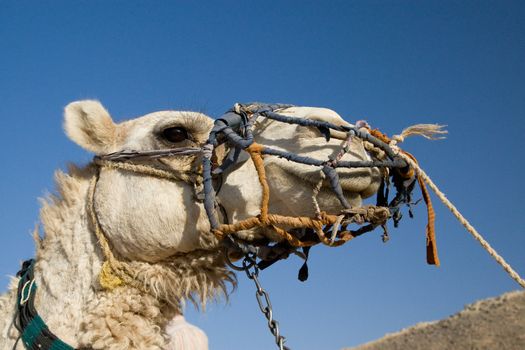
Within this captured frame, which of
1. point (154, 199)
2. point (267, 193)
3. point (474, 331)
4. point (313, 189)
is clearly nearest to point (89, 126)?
point (154, 199)

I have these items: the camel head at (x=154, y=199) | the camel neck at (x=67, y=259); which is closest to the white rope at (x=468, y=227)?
the camel head at (x=154, y=199)

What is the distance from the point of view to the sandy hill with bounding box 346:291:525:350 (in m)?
30.4

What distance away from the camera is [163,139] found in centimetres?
358

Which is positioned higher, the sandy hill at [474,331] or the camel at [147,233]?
the camel at [147,233]

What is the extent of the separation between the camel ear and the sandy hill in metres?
30.0

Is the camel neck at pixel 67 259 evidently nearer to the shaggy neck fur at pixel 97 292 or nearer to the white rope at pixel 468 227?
the shaggy neck fur at pixel 97 292

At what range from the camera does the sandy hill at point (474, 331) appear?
3044cm

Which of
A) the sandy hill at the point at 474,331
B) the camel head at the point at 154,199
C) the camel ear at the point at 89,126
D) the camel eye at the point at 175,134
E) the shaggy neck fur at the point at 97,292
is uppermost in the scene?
the camel ear at the point at 89,126

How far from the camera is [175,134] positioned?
3549 mm

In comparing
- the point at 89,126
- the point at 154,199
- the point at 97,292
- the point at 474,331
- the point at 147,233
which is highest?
the point at 89,126

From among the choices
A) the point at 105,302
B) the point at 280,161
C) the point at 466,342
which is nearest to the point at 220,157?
the point at 280,161

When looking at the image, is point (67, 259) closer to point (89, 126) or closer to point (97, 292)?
point (97, 292)

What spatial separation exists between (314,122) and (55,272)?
182 centimetres

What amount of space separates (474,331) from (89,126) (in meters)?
32.5
